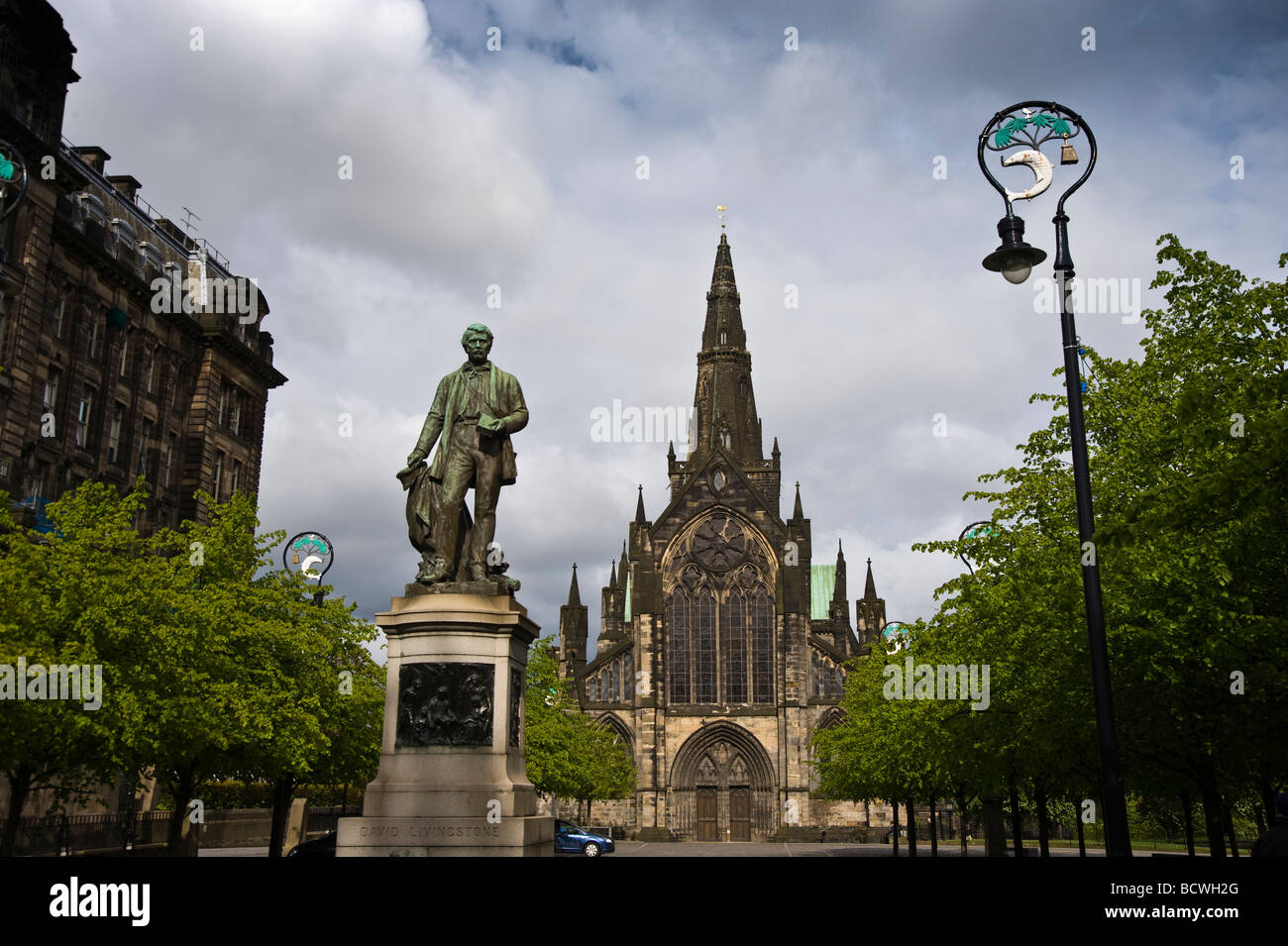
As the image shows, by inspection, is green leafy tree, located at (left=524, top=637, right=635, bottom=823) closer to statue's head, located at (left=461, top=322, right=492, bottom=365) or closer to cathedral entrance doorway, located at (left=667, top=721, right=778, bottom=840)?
cathedral entrance doorway, located at (left=667, top=721, right=778, bottom=840)

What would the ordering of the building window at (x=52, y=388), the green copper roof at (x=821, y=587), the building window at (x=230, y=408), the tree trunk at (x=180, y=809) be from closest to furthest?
the tree trunk at (x=180, y=809) < the building window at (x=52, y=388) < the building window at (x=230, y=408) < the green copper roof at (x=821, y=587)

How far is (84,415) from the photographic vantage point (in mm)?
39781

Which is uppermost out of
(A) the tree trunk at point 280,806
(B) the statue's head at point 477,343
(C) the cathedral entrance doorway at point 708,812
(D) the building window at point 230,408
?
(D) the building window at point 230,408

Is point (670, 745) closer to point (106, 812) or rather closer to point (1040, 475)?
point (106, 812)

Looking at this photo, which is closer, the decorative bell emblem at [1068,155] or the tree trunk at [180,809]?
the decorative bell emblem at [1068,155]

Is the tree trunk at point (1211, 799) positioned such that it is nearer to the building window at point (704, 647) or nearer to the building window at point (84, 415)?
the building window at point (84, 415)

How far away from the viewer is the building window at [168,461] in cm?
4447

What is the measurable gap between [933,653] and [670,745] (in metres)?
44.2

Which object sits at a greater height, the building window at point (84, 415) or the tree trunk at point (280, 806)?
the building window at point (84, 415)

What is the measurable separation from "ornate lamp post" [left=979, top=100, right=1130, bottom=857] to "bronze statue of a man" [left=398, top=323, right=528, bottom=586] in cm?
537

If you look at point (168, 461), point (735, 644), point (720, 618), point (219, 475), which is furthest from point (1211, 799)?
point (720, 618)

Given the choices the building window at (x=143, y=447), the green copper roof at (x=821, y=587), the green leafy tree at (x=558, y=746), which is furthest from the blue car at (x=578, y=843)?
the green copper roof at (x=821, y=587)

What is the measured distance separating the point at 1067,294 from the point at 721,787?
211 ft

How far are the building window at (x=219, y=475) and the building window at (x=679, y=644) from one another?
1336 inches
